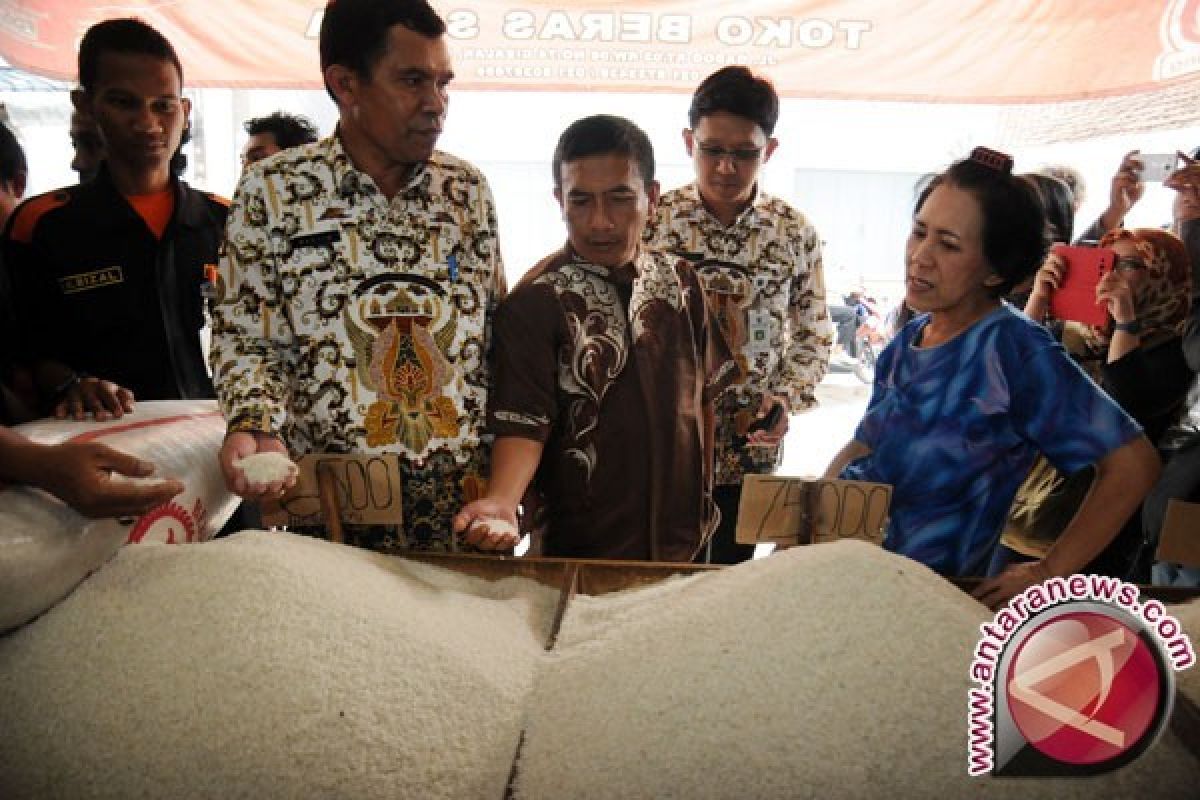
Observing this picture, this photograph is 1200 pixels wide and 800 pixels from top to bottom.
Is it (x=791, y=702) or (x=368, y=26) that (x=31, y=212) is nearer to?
(x=368, y=26)

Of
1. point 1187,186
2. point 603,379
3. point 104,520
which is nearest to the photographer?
point 104,520

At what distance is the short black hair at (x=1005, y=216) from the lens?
0.88 meters

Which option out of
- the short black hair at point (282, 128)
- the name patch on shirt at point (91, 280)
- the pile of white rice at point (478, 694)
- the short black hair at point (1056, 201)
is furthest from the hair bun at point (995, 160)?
the short black hair at point (282, 128)

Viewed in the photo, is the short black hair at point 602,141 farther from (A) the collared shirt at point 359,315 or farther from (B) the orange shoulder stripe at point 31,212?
(B) the orange shoulder stripe at point 31,212

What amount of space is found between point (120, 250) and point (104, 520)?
681 mm

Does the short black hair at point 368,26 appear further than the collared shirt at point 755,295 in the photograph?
No

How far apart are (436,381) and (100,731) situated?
518 millimetres

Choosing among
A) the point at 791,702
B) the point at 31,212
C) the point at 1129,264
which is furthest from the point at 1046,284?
the point at 31,212

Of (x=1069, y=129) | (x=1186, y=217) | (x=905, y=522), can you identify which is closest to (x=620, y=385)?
(x=905, y=522)

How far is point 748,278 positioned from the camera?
150cm

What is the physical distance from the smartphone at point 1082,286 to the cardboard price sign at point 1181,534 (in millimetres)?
632

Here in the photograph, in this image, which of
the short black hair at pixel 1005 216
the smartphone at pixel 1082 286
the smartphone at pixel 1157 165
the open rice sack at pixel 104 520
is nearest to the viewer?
the open rice sack at pixel 104 520

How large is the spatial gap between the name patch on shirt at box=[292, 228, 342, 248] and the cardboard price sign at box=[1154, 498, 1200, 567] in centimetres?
102

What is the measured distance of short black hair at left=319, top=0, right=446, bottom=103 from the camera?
878mm
